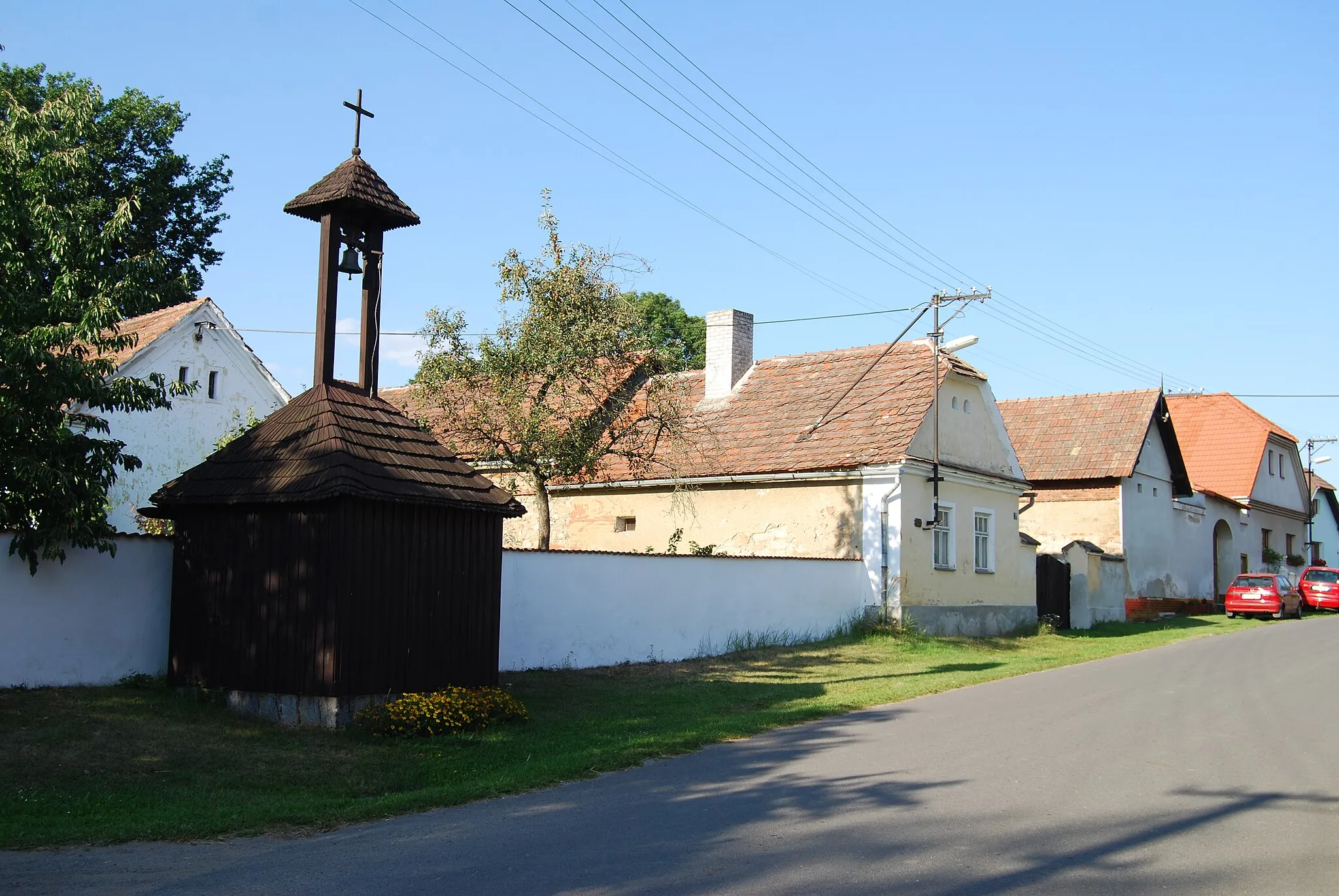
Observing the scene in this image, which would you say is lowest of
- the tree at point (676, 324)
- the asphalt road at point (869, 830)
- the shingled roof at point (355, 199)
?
the asphalt road at point (869, 830)

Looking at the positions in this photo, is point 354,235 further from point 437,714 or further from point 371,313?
point 437,714

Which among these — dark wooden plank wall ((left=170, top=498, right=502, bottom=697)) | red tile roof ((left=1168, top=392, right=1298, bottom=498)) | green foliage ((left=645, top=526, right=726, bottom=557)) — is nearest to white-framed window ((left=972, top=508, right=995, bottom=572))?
green foliage ((left=645, top=526, right=726, bottom=557))

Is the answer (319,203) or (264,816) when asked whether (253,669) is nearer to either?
(264,816)

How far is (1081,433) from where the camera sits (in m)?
35.7

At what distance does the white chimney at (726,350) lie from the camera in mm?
28938

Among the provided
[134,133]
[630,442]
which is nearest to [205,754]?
[630,442]

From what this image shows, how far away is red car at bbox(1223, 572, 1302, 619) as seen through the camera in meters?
35.4

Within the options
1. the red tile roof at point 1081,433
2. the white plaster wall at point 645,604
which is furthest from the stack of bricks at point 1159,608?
the white plaster wall at point 645,604

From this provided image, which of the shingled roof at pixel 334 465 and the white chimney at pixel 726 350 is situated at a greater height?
the white chimney at pixel 726 350

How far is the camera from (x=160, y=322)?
990 inches

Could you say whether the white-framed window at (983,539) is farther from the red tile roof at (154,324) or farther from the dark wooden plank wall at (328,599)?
the red tile roof at (154,324)

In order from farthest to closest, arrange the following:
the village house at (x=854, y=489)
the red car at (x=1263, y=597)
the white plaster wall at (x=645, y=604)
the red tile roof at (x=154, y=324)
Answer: the red car at (x=1263, y=597) < the red tile roof at (x=154, y=324) < the village house at (x=854, y=489) < the white plaster wall at (x=645, y=604)

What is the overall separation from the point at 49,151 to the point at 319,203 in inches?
114

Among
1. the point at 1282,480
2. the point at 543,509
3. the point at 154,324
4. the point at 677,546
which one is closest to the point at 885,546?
the point at 677,546
